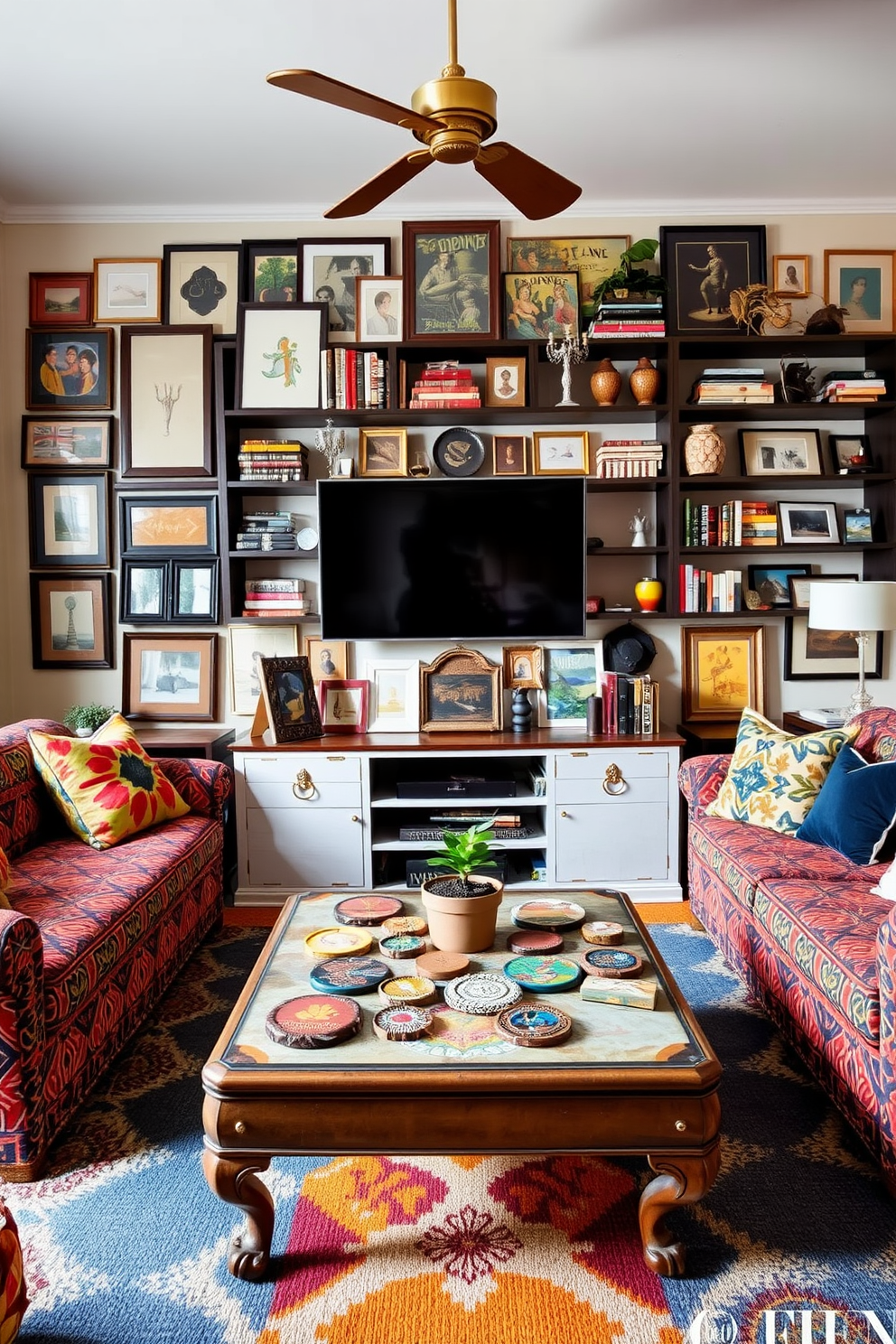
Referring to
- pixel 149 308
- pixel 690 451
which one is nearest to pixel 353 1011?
pixel 690 451

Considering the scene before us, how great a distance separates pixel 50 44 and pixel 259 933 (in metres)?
2.92

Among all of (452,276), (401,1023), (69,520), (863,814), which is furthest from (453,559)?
(401,1023)

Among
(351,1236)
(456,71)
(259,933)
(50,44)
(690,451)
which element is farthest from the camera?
(690,451)

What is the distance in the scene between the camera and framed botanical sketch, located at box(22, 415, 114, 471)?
13.0 feet

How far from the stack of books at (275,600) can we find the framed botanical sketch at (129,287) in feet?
4.15

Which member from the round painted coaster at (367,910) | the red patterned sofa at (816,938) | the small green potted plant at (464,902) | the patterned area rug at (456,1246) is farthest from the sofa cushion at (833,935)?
the round painted coaster at (367,910)

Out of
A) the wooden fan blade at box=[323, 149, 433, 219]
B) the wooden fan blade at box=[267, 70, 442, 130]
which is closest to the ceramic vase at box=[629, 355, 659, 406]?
the wooden fan blade at box=[323, 149, 433, 219]

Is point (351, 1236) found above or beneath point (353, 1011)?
beneath

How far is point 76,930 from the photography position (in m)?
2.13

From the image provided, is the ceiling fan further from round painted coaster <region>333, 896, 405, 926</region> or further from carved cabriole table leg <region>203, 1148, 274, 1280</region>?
carved cabriole table leg <region>203, 1148, 274, 1280</region>

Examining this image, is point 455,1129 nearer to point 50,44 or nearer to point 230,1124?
point 230,1124

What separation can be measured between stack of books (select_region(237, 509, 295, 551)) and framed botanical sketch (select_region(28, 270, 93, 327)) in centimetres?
119

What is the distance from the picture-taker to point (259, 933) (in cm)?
329

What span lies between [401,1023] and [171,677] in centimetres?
270
